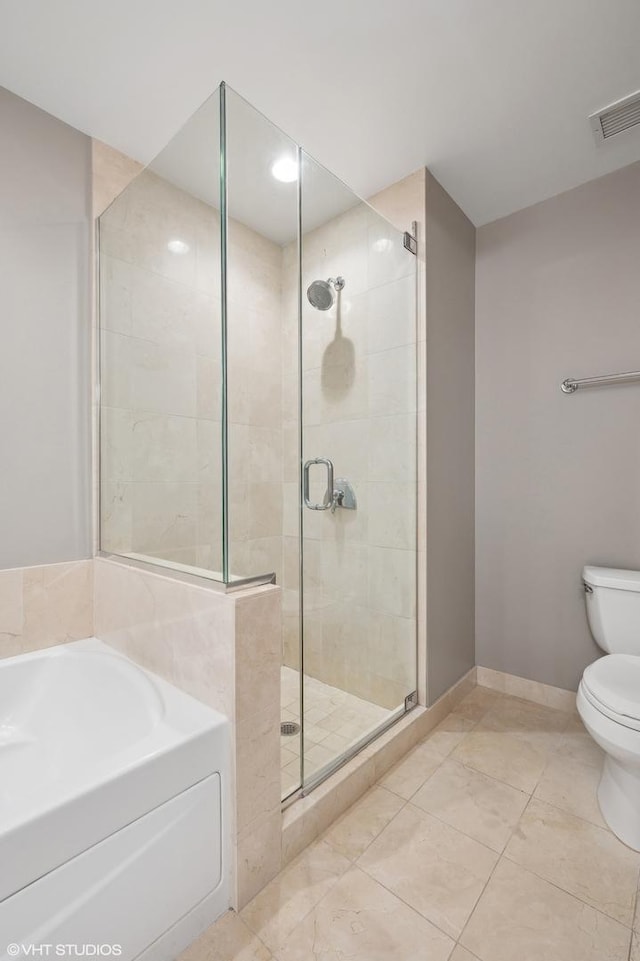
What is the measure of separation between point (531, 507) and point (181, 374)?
179 cm

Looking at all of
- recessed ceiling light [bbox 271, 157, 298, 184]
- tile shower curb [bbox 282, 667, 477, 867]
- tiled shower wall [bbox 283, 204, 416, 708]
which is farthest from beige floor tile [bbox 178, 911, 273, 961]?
recessed ceiling light [bbox 271, 157, 298, 184]

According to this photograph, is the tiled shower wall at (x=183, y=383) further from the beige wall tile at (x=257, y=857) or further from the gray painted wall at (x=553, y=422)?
the gray painted wall at (x=553, y=422)

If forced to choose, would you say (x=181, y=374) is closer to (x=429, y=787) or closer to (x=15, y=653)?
(x=15, y=653)

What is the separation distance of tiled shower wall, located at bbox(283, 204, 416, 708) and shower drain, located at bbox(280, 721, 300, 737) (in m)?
0.19

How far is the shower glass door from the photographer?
5.16ft

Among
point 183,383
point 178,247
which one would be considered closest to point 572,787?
point 183,383

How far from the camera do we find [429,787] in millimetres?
1653

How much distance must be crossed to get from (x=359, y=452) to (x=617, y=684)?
1.20m

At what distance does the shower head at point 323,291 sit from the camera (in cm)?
160

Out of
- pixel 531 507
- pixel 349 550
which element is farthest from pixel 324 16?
pixel 531 507

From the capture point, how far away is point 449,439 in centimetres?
221

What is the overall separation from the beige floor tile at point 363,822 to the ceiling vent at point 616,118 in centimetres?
264

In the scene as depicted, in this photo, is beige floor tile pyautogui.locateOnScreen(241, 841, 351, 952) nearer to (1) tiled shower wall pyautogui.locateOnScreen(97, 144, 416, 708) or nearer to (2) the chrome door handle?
(1) tiled shower wall pyautogui.locateOnScreen(97, 144, 416, 708)

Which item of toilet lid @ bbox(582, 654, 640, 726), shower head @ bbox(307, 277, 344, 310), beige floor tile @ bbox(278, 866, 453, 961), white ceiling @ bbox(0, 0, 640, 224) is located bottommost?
beige floor tile @ bbox(278, 866, 453, 961)
